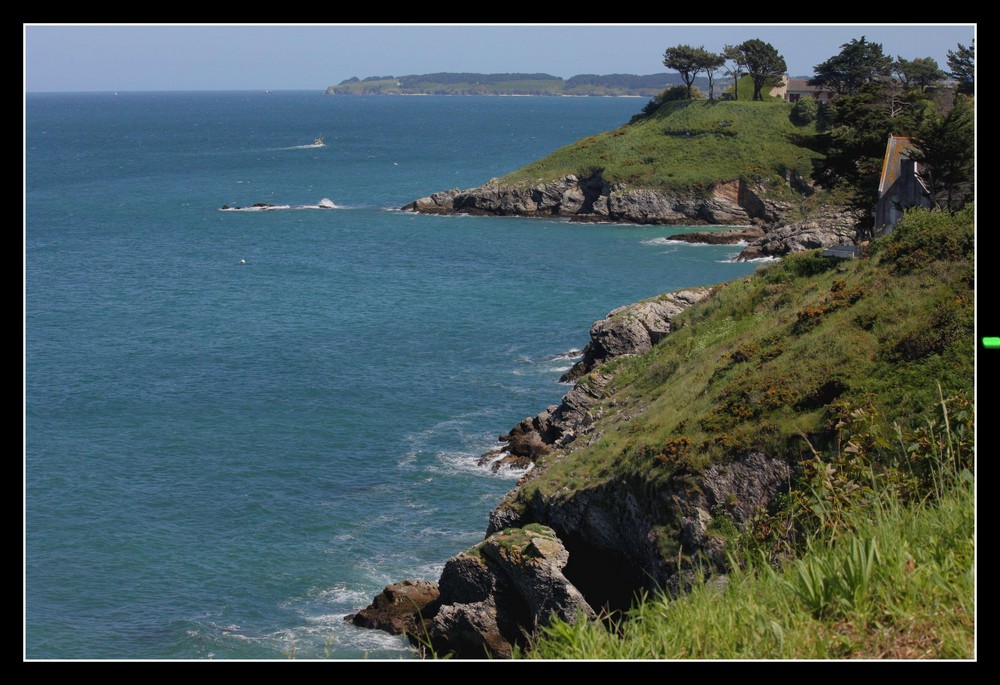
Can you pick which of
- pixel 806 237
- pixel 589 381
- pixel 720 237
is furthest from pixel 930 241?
pixel 720 237

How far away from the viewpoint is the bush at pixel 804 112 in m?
124

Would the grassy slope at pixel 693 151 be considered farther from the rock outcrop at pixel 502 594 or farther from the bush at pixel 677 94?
the rock outcrop at pixel 502 594

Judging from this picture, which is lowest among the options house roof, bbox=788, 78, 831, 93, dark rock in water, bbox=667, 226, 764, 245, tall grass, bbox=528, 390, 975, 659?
tall grass, bbox=528, 390, 975, 659

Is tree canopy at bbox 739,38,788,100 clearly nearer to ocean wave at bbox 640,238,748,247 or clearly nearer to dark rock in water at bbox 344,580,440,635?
ocean wave at bbox 640,238,748,247

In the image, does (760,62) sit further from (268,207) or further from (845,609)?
(845,609)

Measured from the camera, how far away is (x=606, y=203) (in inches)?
4326

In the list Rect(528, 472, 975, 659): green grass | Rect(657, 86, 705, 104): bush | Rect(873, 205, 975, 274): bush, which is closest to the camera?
Rect(528, 472, 975, 659): green grass

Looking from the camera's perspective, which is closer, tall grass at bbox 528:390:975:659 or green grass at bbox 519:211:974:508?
tall grass at bbox 528:390:975:659

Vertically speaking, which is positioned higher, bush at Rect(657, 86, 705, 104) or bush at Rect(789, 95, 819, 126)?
bush at Rect(657, 86, 705, 104)

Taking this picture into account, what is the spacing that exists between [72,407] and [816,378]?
36.2m

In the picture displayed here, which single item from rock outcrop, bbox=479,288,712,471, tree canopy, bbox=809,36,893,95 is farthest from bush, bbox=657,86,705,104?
rock outcrop, bbox=479,288,712,471

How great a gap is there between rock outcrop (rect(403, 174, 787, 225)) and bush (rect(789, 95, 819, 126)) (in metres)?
21.8

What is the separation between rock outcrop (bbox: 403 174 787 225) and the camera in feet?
344
